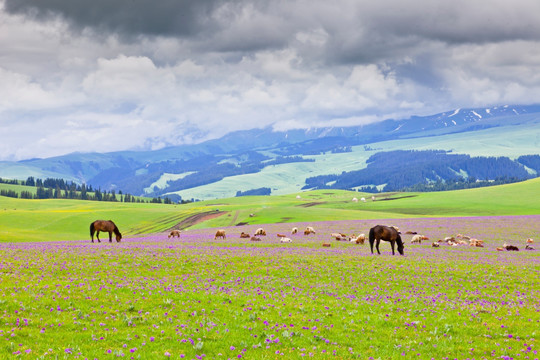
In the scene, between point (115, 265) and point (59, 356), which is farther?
point (115, 265)

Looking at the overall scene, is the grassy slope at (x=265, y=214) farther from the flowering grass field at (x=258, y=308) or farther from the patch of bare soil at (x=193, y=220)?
the flowering grass field at (x=258, y=308)

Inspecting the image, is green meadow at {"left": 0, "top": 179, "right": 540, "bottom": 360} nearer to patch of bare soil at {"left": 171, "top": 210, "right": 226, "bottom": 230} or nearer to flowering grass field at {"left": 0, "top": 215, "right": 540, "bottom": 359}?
flowering grass field at {"left": 0, "top": 215, "right": 540, "bottom": 359}

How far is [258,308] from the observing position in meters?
18.1

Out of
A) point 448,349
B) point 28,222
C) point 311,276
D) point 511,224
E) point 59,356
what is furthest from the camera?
point 28,222

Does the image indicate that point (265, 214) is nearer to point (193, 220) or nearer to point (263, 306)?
point (193, 220)

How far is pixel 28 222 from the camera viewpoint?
11162 cm

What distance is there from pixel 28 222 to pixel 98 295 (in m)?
110

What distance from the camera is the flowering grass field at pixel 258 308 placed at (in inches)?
504

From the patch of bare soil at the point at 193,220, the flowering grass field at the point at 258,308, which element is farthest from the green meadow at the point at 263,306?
the patch of bare soil at the point at 193,220

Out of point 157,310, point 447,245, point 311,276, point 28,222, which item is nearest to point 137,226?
point 28,222

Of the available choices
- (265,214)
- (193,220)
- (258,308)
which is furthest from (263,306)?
(193,220)

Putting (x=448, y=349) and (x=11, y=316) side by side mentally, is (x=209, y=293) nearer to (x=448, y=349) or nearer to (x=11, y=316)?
(x=11, y=316)

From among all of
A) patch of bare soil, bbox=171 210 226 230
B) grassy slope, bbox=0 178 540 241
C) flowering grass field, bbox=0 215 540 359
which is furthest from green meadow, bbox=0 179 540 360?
patch of bare soil, bbox=171 210 226 230

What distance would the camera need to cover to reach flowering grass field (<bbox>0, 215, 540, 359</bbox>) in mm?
12812
